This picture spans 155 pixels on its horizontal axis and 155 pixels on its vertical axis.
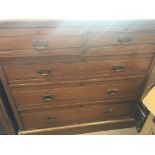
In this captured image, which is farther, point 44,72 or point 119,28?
point 44,72

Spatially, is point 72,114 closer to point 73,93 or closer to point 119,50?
point 73,93

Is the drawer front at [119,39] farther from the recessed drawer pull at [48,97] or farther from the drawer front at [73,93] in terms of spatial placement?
the recessed drawer pull at [48,97]

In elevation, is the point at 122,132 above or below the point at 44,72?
below

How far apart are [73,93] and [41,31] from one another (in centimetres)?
51

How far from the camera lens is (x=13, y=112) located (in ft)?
4.58

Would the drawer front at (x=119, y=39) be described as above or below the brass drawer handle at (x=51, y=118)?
above

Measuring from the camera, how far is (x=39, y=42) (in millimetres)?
1044

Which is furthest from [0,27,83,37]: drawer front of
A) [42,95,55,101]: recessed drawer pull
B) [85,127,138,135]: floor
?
[85,127,138,135]: floor

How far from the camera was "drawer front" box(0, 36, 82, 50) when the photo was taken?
3.33ft

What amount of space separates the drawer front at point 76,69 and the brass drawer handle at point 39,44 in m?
0.13

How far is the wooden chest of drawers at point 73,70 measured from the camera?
3.37ft

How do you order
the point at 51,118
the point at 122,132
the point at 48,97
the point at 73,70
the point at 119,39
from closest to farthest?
the point at 119,39 → the point at 73,70 → the point at 48,97 → the point at 51,118 → the point at 122,132

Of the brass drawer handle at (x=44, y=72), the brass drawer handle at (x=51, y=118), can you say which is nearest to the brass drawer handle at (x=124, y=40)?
the brass drawer handle at (x=44, y=72)

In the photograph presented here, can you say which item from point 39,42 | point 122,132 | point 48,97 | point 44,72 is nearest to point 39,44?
point 39,42
